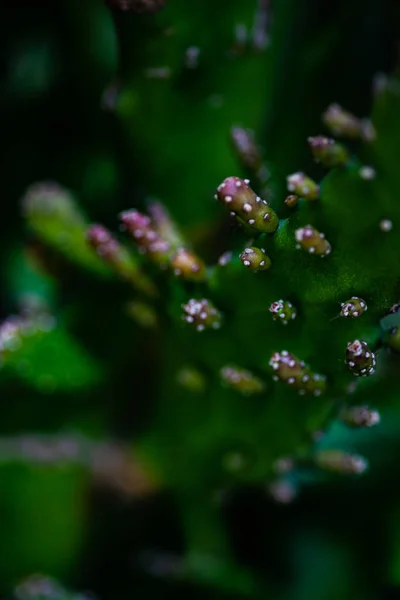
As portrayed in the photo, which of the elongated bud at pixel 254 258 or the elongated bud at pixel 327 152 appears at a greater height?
the elongated bud at pixel 327 152

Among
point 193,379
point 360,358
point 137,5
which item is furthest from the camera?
point 193,379

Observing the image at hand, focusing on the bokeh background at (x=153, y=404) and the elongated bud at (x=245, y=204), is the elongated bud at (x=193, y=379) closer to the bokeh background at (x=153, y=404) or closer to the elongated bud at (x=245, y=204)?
the bokeh background at (x=153, y=404)

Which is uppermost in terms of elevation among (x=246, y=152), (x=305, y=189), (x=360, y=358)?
(x=246, y=152)

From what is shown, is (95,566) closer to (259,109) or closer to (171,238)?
(171,238)

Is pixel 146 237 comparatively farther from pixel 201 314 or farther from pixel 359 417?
pixel 359 417

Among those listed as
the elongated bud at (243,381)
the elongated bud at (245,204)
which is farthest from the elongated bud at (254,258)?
the elongated bud at (243,381)

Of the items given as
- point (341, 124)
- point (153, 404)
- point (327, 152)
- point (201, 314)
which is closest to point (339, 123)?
point (341, 124)

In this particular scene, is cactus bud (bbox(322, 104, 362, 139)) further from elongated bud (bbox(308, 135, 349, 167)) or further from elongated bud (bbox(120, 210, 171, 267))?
elongated bud (bbox(120, 210, 171, 267))
